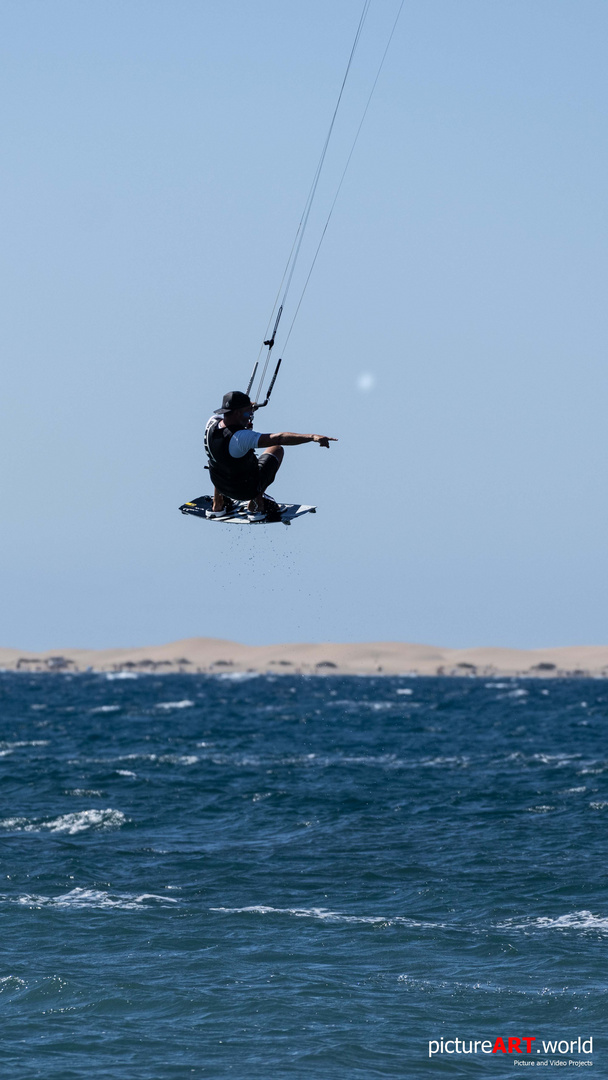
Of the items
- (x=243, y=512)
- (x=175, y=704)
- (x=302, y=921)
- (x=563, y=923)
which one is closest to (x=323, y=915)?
(x=302, y=921)

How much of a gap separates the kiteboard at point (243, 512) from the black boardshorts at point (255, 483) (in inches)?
38.3

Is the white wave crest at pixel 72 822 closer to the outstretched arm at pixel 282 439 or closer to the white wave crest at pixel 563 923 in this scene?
the white wave crest at pixel 563 923

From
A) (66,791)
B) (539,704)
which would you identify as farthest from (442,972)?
(539,704)

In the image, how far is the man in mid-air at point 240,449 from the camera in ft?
60.9

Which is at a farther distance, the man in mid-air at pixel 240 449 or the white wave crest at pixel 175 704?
the white wave crest at pixel 175 704

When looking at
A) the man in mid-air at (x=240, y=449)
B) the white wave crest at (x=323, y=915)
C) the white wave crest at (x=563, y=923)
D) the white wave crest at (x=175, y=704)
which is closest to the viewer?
the man in mid-air at (x=240, y=449)

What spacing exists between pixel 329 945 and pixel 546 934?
448cm

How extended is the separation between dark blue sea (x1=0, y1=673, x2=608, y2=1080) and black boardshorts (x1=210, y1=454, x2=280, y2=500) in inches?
332

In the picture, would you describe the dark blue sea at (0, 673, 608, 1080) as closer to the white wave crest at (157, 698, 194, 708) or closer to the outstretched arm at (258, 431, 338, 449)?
the outstretched arm at (258, 431, 338, 449)

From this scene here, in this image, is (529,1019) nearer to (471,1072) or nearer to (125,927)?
(471,1072)

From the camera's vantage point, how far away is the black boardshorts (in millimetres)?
19062

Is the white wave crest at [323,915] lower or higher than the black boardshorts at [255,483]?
lower

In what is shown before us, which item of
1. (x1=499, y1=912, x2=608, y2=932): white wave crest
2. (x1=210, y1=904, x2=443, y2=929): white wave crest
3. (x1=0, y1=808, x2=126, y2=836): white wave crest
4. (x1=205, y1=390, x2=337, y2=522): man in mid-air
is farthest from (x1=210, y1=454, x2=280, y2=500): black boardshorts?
(x1=0, y1=808, x2=126, y2=836): white wave crest

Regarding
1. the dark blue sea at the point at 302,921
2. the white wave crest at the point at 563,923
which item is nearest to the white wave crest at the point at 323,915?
the dark blue sea at the point at 302,921
